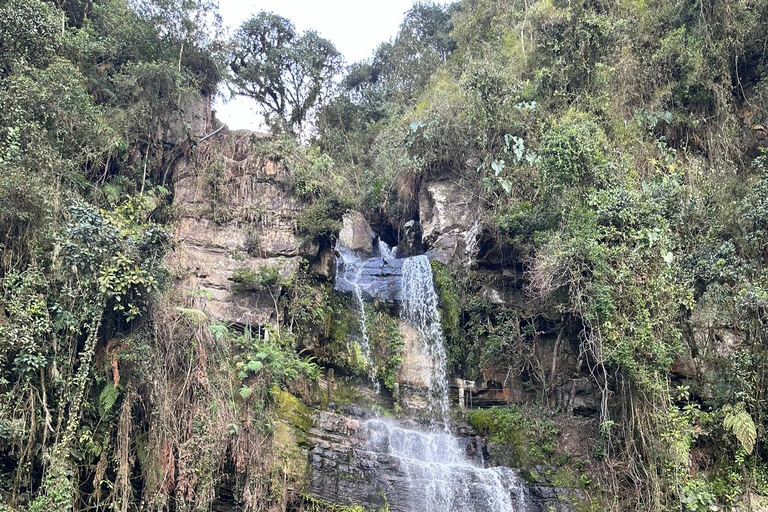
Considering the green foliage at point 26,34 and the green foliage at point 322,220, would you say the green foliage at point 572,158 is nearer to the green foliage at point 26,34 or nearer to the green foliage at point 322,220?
the green foliage at point 322,220

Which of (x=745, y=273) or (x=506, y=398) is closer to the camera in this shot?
(x=745, y=273)

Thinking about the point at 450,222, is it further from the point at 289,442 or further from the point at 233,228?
the point at 289,442

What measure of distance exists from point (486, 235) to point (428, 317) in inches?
96.3

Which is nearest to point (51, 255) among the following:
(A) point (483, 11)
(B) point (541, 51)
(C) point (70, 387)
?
(C) point (70, 387)

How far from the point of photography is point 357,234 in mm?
18094

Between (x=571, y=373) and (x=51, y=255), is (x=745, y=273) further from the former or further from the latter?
(x=51, y=255)

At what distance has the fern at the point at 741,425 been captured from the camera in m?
9.30

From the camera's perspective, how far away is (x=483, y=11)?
20.2m

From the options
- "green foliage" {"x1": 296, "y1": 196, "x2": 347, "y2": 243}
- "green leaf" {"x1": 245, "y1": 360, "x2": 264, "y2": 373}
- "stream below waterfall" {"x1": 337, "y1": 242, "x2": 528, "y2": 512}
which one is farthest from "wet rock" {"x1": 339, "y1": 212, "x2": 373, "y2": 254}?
"green leaf" {"x1": 245, "y1": 360, "x2": 264, "y2": 373}

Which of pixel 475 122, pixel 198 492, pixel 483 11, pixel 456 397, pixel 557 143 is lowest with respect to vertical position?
pixel 198 492

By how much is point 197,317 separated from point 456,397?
6.19m

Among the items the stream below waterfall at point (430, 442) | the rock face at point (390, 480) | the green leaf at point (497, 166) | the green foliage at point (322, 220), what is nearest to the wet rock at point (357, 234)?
the stream below waterfall at point (430, 442)

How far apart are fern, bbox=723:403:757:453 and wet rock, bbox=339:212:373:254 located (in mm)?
10750

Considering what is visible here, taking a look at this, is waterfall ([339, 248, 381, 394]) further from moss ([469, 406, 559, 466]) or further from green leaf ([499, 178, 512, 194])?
green leaf ([499, 178, 512, 194])
